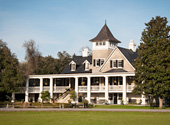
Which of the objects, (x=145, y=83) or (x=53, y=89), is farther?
(x=53, y=89)

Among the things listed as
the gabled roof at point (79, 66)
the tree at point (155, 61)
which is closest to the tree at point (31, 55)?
the gabled roof at point (79, 66)

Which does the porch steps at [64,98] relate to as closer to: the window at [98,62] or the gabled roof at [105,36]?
the window at [98,62]

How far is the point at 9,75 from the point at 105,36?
58.0 feet

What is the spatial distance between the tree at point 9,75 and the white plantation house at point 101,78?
7.64 ft

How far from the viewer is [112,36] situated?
6081cm

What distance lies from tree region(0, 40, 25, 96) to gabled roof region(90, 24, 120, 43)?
13.9 metres

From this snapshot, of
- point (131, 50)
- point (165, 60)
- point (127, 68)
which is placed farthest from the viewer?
point (131, 50)

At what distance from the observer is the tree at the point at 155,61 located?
4272cm

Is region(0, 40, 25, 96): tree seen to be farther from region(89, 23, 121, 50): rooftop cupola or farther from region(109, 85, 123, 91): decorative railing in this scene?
region(109, 85, 123, 91): decorative railing

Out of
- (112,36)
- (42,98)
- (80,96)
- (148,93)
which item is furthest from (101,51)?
(148,93)

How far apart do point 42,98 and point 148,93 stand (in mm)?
19480

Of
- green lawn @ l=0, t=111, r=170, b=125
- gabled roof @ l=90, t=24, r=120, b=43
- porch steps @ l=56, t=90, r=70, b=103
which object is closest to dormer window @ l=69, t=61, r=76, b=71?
gabled roof @ l=90, t=24, r=120, b=43

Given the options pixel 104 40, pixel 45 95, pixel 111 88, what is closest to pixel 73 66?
pixel 104 40

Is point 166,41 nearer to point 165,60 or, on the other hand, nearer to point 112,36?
point 165,60
